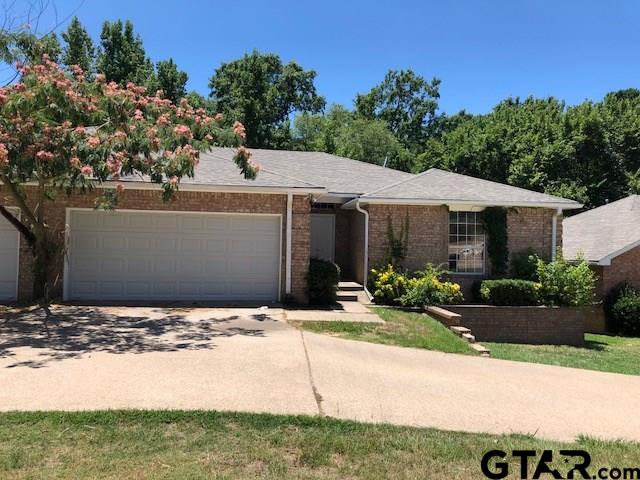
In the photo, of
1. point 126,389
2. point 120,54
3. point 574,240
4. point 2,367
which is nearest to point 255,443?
point 126,389

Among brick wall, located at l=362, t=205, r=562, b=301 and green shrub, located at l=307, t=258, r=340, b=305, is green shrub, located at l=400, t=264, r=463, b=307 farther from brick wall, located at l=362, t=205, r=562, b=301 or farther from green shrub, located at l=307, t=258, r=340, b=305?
green shrub, located at l=307, t=258, r=340, b=305

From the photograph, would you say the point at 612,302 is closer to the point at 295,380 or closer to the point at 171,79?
the point at 295,380

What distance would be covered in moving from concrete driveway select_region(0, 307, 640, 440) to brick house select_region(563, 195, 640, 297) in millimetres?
10353

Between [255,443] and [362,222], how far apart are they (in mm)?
11669

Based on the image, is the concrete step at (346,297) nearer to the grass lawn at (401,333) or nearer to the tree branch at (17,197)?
the grass lawn at (401,333)

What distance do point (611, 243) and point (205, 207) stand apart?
43.9 ft

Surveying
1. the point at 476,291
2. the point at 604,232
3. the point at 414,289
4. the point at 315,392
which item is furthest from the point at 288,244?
the point at 604,232

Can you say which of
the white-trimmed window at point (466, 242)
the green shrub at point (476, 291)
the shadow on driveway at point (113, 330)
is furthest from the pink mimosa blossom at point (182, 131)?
the green shrub at point (476, 291)

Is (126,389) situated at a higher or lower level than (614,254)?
lower

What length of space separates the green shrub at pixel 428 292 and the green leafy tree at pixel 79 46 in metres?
27.6

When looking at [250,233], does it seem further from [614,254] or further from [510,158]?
[510,158]

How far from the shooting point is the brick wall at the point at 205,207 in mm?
13273

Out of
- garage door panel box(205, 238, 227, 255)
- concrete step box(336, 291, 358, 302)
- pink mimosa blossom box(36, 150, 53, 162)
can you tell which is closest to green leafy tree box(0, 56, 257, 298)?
pink mimosa blossom box(36, 150, 53, 162)

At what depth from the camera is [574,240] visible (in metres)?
20.9
